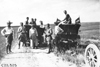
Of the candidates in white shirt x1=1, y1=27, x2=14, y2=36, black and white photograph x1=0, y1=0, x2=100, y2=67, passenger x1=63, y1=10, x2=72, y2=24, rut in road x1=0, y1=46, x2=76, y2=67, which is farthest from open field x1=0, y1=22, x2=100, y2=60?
rut in road x1=0, y1=46, x2=76, y2=67

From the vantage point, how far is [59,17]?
323 cm

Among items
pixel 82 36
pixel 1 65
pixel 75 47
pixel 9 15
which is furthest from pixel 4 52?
pixel 82 36

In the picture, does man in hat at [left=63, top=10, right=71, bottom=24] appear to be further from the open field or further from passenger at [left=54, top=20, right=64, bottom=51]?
the open field

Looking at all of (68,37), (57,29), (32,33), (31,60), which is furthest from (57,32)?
(31,60)

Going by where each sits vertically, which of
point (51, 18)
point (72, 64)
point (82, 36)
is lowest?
point (72, 64)

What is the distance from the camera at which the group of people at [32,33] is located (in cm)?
316

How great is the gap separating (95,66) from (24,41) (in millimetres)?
2102

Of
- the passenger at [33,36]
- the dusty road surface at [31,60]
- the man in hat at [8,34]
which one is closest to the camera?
the dusty road surface at [31,60]

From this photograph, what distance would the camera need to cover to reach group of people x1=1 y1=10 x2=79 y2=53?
124 inches

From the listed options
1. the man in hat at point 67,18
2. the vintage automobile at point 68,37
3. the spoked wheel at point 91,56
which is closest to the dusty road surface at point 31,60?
the spoked wheel at point 91,56

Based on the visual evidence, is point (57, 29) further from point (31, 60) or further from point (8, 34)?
point (8, 34)

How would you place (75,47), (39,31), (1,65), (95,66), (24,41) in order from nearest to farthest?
(95,66) < (1,65) < (75,47) < (24,41) < (39,31)

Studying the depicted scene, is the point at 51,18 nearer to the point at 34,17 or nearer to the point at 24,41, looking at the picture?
the point at 34,17

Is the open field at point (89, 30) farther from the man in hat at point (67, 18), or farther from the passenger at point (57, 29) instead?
the man in hat at point (67, 18)
